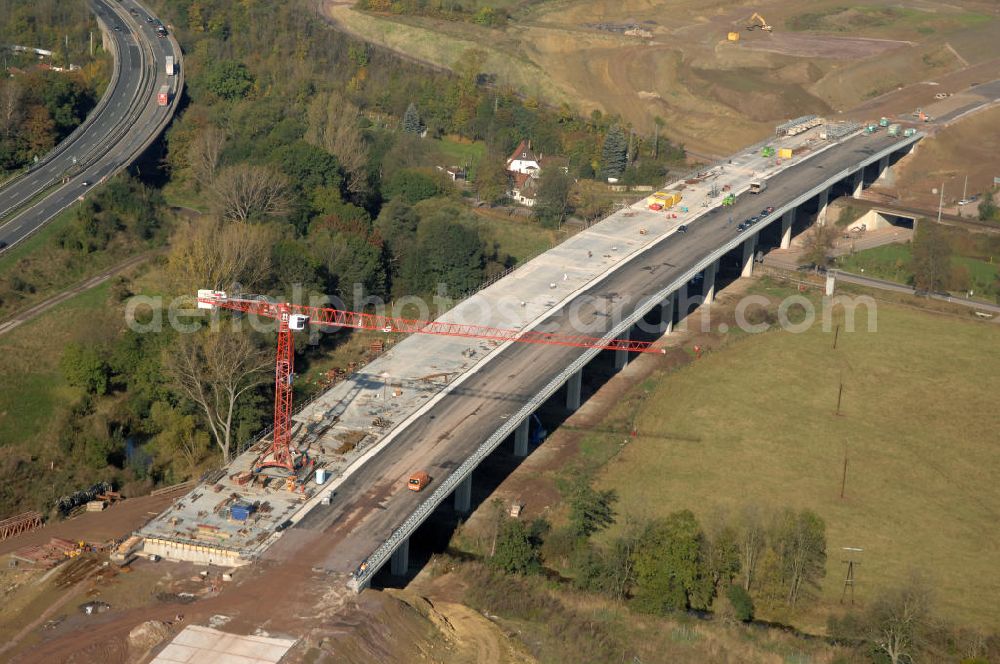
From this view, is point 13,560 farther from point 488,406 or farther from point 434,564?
point 488,406

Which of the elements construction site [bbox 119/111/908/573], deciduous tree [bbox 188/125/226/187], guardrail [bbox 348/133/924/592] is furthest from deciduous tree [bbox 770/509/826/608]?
deciduous tree [bbox 188/125/226/187]

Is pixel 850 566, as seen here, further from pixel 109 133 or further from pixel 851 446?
pixel 109 133

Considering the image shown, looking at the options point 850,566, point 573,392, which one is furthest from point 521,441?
point 850,566

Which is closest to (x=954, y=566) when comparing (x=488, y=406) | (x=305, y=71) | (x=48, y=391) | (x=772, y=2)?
(x=488, y=406)

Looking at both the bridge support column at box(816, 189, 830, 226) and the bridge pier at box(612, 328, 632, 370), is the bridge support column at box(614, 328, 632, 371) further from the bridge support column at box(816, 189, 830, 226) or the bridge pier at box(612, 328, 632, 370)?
the bridge support column at box(816, 189, 830, 226)

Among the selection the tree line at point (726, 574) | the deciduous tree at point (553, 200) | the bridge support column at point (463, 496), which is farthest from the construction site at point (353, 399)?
the deciduous tree at point (553, 200)

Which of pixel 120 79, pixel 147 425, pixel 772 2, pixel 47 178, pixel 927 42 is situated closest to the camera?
pixel 147 425
